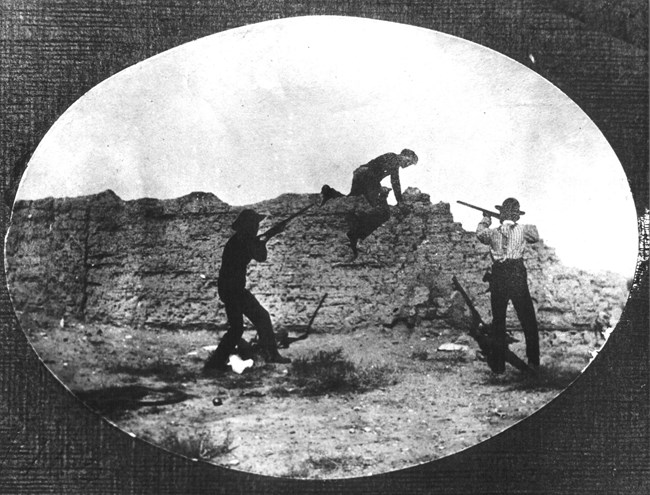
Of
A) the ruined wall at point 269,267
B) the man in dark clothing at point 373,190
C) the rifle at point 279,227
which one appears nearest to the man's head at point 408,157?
the man in dark clothing at point 373,190

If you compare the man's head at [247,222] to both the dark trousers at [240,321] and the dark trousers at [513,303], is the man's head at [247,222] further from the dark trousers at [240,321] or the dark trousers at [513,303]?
the dark trousers at [513,303]

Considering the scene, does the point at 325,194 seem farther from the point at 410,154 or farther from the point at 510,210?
the point at 510,210

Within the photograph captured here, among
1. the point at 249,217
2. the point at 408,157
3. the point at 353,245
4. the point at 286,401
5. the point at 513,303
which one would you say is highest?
the point at 408,157

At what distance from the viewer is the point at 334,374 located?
3.16 meters

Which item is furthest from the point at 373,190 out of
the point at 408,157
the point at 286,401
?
the point at 286,401

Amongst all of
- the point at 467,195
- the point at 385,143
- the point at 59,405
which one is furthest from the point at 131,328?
the point at 467,195

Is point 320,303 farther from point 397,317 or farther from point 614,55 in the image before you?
point 614,55

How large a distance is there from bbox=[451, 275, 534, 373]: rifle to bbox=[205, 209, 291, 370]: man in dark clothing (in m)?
0.90

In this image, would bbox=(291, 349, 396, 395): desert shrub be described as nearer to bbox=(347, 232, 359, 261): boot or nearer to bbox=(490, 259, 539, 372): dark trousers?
bbox=(347, 232, 359, 261): boot

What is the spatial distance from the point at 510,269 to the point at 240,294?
52.3 inches

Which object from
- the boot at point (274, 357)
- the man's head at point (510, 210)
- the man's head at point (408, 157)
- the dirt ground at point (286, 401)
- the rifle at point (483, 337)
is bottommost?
the dirt ground at point (286, 401)

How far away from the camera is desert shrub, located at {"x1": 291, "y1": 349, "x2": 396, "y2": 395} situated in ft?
10.4

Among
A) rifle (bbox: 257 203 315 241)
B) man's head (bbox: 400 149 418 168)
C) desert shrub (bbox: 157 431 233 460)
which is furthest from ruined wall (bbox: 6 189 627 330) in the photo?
desert shrub (bbox: 157 431 233 460)

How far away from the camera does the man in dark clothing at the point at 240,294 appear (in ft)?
10.4
